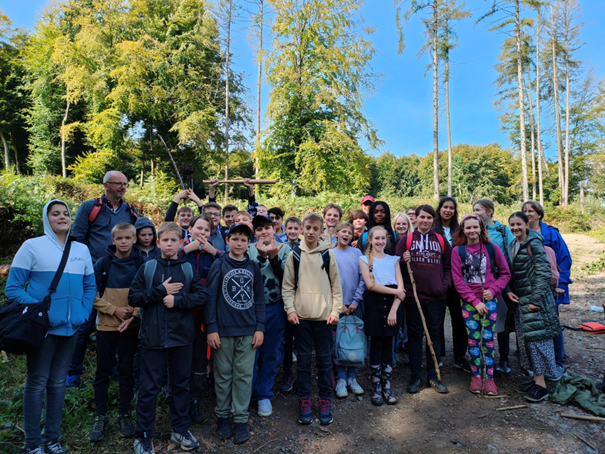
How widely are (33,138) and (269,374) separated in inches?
1041

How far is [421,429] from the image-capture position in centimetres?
324

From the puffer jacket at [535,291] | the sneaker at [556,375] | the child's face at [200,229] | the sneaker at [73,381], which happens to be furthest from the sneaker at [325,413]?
the sneaker at [73,381]

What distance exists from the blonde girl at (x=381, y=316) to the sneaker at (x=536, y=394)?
1460 mm

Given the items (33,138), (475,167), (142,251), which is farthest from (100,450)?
(475,167)

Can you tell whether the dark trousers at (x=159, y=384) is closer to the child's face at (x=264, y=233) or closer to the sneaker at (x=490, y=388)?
the child's face at (x=264, y=233)

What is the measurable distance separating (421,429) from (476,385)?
1084 mm

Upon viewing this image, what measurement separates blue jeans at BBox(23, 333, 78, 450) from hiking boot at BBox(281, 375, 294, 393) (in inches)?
85.5

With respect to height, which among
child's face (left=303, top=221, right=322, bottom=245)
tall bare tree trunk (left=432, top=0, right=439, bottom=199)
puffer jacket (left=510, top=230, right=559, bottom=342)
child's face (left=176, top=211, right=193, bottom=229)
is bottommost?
puffer jacket (left=510, top=230, right=559, bottom=342)

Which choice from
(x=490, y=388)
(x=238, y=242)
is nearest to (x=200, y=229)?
(x=238, y=242)

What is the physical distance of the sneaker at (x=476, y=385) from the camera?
3859 millimetres

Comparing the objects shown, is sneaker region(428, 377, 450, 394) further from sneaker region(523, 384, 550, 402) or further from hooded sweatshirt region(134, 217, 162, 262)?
hooded sweatshirt region(134, 217, 162, 262)

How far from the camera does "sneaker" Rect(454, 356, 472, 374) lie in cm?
443

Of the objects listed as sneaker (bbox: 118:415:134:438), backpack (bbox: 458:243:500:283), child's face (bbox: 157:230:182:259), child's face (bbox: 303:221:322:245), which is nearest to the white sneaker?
child's face (bbox: 303:221:322:245)

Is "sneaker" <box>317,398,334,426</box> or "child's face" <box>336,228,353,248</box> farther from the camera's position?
"child's face" <box>336,228,353,248</box>
